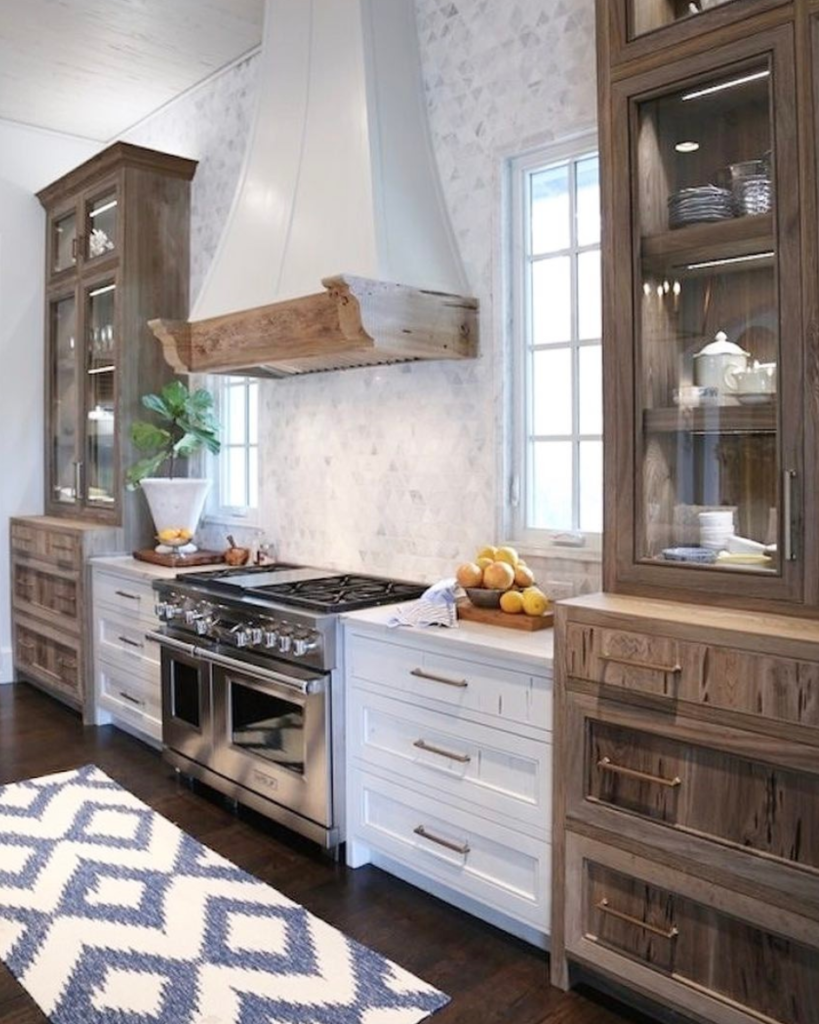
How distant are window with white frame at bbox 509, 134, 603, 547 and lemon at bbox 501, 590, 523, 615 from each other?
40 centimetres

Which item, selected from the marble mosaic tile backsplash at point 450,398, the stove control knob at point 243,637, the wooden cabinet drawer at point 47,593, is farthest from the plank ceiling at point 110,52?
the stove control knob at point 243,637

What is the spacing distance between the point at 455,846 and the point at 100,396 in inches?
134

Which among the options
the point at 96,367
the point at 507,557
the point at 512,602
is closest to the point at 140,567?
the point at 96,367

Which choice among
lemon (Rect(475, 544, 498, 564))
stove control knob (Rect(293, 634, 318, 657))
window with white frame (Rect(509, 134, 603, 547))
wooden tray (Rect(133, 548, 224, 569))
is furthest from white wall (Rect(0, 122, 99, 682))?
lemon (Rect(475, 544, 498, 564))

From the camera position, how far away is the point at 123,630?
4.18 m

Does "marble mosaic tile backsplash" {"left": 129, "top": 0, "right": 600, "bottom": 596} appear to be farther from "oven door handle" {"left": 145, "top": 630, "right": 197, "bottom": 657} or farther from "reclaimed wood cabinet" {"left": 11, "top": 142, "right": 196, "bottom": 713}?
"reclaimed wood cabinet" {"left": 11, "top": 142, "right": 196, "bottom": 713}

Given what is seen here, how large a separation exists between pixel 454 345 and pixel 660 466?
1.17 metres

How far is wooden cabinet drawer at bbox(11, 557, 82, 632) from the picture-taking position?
14.9 feet

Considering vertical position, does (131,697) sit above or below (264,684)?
below

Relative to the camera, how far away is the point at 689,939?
76.5 inches

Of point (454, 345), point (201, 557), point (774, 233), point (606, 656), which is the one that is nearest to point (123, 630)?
point (201, 557)

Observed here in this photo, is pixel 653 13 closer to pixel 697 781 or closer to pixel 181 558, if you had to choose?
pixel 697 781

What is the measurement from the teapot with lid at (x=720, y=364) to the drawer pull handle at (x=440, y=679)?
102 cm

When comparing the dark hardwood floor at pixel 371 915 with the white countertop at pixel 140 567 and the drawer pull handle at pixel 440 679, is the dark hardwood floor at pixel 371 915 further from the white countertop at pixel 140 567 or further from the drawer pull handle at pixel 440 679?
the white countertop at pixel 140 567
